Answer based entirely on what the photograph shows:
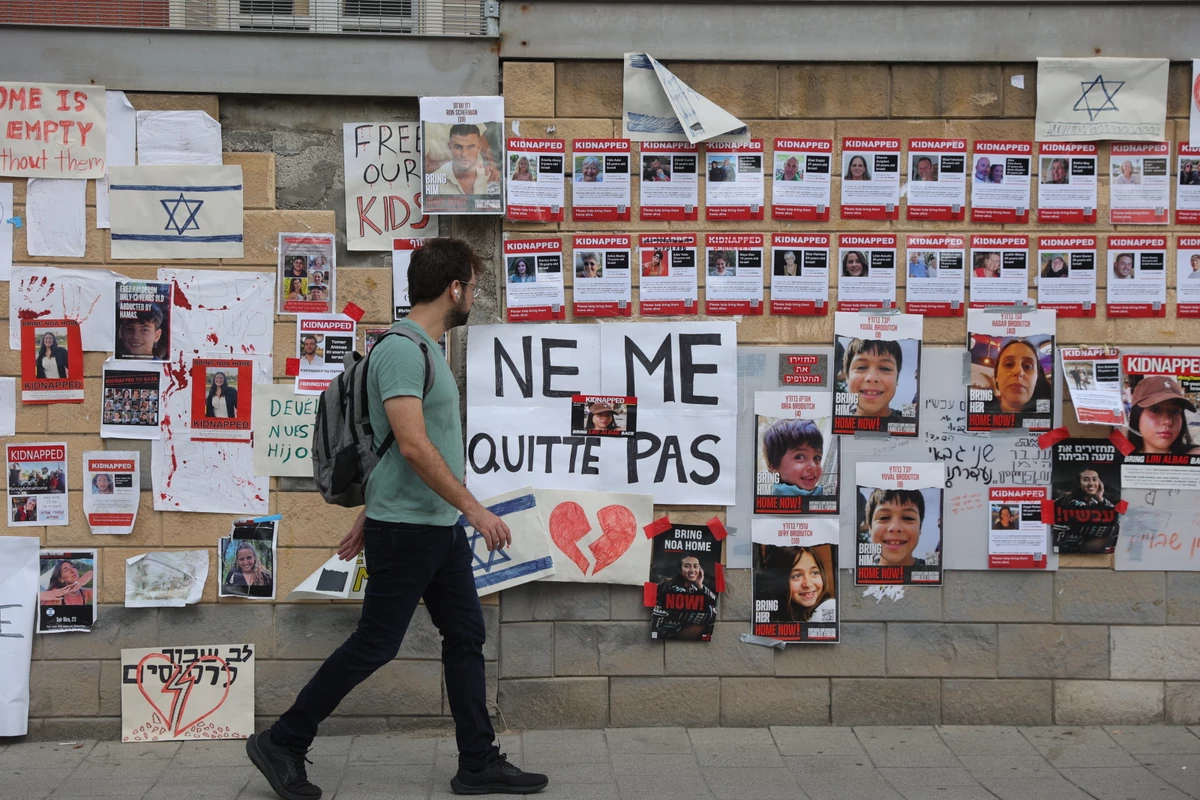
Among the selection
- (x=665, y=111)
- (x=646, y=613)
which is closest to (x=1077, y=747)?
(x=646, y=613)

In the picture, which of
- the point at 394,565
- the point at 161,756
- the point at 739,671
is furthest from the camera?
the point at 739,671

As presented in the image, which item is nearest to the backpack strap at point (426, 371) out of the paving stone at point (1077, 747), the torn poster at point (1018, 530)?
the torn poster at point (1018, 530)

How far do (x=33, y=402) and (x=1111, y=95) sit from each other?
474 cm

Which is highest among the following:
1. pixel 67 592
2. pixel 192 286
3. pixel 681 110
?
pixel 681 110

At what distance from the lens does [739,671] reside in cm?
480

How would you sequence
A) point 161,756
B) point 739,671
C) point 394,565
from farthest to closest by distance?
point 739,671 → point 161,756 → point 394,565

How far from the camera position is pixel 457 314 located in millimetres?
4070

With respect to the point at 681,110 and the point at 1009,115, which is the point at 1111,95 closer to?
the point at 1009,115

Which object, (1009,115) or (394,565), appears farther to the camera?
(1009,115)

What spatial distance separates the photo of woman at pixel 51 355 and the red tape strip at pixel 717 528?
279cm

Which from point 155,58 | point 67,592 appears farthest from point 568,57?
point 67,592

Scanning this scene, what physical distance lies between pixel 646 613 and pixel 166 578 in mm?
2044

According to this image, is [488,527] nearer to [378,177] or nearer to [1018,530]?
[378,177]

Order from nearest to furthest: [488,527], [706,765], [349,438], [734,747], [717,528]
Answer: [488,527]
[349,438]
[706,765]
[734,747]
[717,528]
